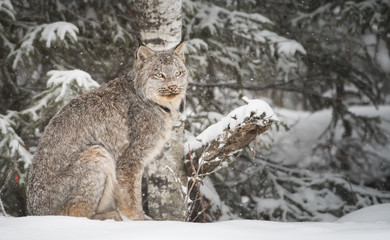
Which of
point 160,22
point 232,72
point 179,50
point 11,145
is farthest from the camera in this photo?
point 232,72

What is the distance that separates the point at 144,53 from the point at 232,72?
2685 millimetres

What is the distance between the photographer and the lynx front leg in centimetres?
429

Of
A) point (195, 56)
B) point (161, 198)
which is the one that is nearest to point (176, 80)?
point (161, 198)

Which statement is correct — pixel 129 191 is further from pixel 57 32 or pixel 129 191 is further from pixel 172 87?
pixel 57 32

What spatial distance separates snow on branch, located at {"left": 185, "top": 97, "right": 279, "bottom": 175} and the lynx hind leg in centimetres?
86

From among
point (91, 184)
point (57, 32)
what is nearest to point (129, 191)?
point (91, 184)

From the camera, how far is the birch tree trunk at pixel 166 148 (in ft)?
16.5

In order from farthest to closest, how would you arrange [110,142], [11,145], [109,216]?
[11,145] < [110,142] < [109,216]

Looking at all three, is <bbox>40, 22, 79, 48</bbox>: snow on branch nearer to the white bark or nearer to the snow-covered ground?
the white bark

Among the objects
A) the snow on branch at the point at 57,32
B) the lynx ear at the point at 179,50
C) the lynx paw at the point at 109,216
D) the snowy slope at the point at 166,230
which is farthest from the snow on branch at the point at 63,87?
the snowy slope at the point at 166,230

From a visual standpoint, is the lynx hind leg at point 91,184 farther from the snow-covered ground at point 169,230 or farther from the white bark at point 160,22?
the white bark at point 160,22

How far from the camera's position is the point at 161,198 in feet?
16.9

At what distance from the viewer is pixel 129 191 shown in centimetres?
431

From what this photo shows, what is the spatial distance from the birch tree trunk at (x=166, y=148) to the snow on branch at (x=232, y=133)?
14.3 inches
